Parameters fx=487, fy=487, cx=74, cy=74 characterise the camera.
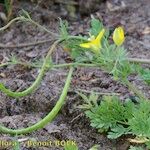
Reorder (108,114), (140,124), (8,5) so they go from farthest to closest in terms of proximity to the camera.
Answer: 1. (8,5)
2. (108,114)
3. (140,124)

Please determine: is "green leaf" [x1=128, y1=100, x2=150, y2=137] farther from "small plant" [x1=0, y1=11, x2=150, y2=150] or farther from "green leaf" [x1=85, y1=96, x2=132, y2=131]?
"green leaf" [x1=85, y1=96, x2=132, y2=131]

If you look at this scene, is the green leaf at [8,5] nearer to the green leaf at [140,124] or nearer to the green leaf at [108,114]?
the green leaf at [108,114]

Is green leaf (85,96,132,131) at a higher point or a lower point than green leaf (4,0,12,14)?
lower

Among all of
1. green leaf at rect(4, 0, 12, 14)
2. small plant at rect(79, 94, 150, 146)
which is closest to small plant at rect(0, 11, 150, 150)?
small plant at rect(79, 94, 150, 146)

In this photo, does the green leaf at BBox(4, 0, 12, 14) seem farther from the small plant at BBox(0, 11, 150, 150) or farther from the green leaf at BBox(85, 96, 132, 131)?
the green leaf at BBox(85, 96, 132, 131)

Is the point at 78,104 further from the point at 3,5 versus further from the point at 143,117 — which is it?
the point at 3,5

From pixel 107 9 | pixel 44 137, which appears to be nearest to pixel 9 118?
pixel 44 137

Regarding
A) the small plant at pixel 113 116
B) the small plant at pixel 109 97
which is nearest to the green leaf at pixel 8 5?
the small plant at pixel 109 97

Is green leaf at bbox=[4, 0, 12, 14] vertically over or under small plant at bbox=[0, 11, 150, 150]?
over

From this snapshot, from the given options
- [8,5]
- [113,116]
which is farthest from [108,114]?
[8,5]

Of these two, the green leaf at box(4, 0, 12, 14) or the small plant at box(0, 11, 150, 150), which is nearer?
the small plant at box(0, 11, 150, 150)

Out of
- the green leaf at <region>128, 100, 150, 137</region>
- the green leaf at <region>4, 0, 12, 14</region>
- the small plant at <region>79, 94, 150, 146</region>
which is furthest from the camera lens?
the green leaf at <region>4, 0, 12, 14</region>

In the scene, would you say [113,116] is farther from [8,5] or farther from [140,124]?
[8,5]

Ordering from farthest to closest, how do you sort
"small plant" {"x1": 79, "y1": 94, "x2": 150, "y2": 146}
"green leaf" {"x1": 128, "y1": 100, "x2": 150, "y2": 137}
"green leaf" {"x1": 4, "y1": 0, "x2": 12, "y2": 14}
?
"green leaf" {"x1": 4, "y1": 0, "x2": 12, "y2": 14}, "small plant" {"x1": 79, "y1": 94, "x2": 150, "y2": 146}, "green leaf" {"x1": 128, "y1": 100, "x2": 150, "y2": 137}
